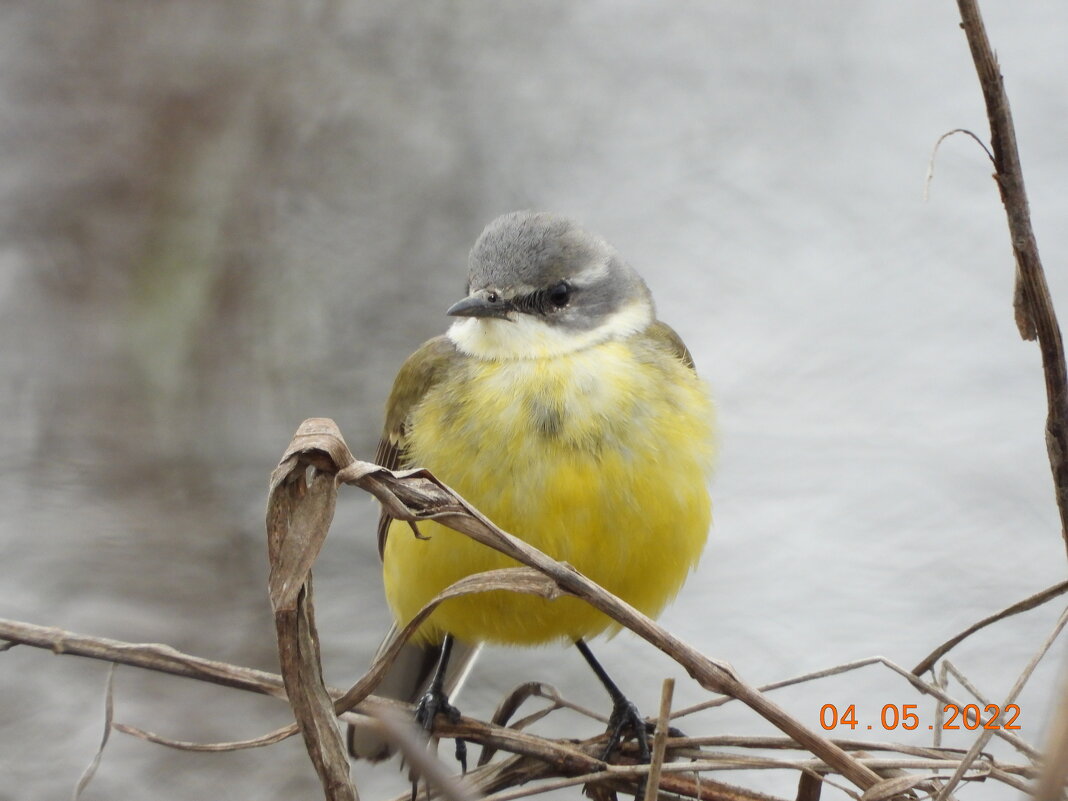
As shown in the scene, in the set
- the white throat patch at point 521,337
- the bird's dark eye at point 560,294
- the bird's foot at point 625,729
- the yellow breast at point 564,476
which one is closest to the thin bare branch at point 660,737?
the bird's foot at point 625,729

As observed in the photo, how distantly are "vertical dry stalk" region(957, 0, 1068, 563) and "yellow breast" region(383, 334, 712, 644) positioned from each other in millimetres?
1122

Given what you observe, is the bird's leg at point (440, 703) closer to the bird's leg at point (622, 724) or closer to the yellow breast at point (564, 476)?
the yellow breast at point (564, 476)

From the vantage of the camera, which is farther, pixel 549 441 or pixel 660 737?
pixel 549 441

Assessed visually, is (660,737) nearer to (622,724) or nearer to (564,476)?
(564,476)

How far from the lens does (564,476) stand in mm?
2709

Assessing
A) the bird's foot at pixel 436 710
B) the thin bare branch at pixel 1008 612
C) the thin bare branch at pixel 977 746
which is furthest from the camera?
the bird's foot at pixel 436 710

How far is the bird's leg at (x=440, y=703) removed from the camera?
304 cm

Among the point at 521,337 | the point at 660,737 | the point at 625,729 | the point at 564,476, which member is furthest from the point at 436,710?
the point at 660,737

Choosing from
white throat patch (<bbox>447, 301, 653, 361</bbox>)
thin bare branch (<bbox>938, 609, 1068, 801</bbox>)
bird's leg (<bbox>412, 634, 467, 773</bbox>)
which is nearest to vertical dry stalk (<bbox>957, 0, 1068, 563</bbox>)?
thin bare branch (<bbox>938, 609, 1068, 801</bbox>)

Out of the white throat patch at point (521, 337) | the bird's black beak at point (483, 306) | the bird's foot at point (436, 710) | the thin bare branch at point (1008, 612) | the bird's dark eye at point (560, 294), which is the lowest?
the bird's foot at point (436, 710)

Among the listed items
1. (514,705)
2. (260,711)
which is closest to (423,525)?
(514,705)

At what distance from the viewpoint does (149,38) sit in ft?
13.5

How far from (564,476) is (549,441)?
10 centimetres

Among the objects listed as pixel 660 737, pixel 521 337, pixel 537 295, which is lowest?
pixel 660 737
